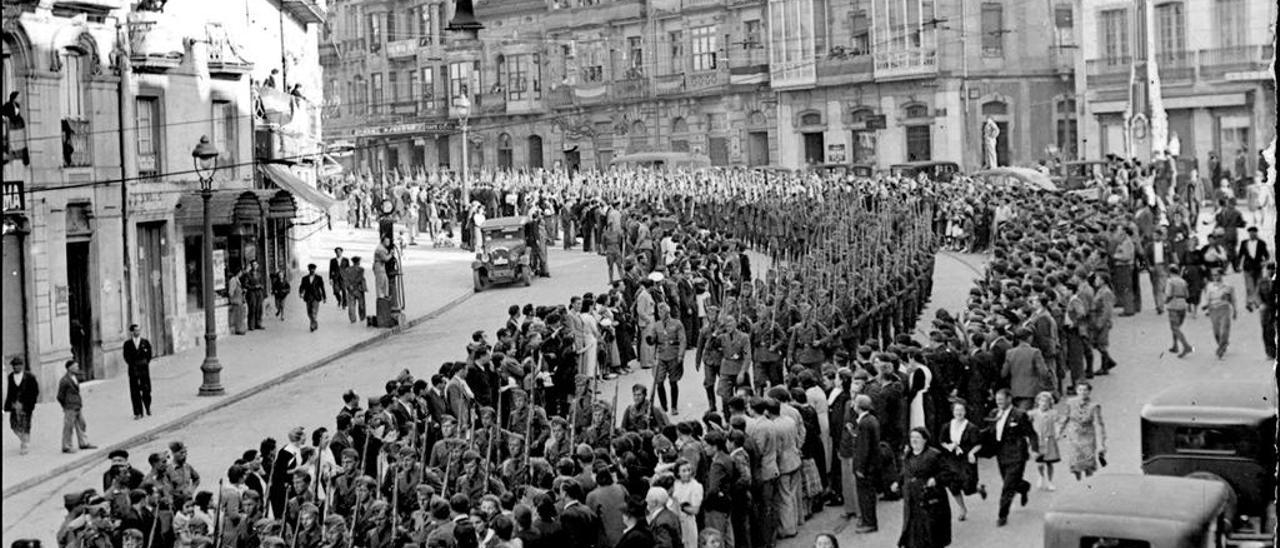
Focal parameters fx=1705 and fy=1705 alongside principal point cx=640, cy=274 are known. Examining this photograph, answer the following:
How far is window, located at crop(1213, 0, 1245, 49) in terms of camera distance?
47.6m

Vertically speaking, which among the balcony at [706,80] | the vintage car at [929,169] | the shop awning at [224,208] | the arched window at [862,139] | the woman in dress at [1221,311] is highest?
the balcony at [706,80]

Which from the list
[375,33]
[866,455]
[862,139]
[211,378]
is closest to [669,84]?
[862,139]

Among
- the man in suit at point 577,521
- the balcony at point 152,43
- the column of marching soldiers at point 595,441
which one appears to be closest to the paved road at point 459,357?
the column of marching soldiers at point 595,441

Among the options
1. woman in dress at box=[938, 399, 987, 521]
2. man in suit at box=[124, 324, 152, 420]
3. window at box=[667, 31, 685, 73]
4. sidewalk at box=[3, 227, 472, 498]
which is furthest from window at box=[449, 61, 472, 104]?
woman in dress at box=[938, 399, 987, 521]

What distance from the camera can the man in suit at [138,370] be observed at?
25.7m

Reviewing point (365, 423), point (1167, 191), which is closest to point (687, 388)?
point (365, 423)

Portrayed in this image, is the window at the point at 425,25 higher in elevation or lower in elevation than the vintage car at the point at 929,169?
higher

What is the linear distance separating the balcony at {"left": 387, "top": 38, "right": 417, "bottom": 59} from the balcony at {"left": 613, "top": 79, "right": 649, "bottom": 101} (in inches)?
526

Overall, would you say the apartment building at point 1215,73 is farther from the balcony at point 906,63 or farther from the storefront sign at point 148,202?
the storefront sign at point 148,202

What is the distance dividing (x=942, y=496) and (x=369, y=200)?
51057 mm

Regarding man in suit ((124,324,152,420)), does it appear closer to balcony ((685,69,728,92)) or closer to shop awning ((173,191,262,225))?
shop awning ((173,191,262,225))

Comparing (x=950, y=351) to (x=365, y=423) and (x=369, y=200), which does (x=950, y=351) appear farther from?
(x=369, y=200)

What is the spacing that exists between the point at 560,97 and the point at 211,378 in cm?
4963

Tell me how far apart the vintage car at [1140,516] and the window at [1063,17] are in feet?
168
